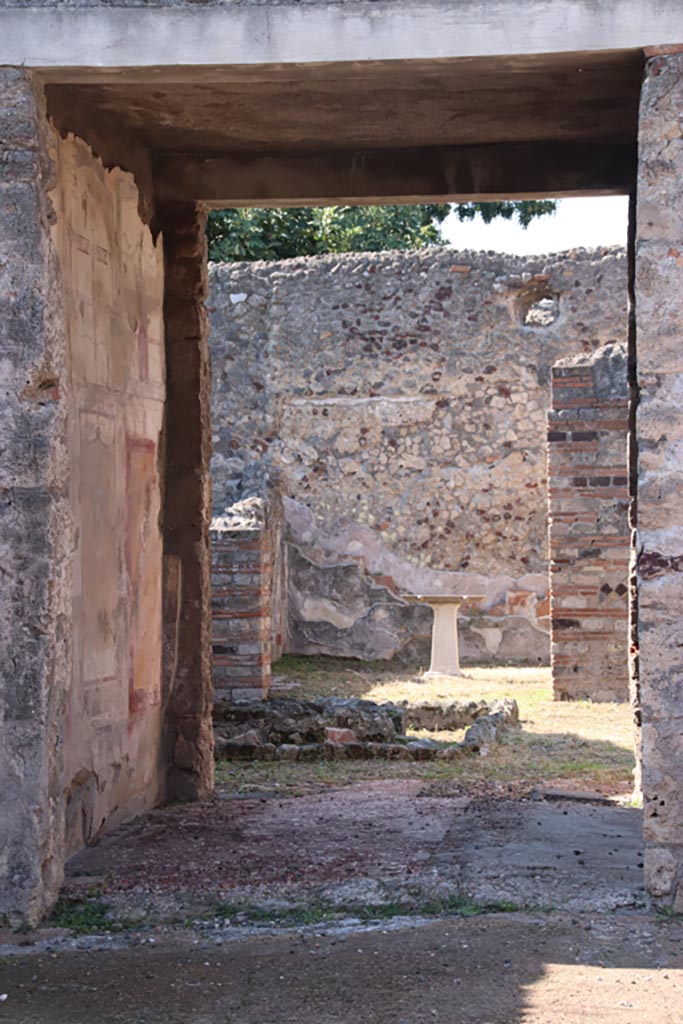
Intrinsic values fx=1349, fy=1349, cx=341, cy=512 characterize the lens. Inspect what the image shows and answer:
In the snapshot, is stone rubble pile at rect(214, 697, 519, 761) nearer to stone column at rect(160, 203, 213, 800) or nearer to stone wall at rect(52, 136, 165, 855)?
stone column at rect(160, 203, 213, 800)

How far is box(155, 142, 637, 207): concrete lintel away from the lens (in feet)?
19.0

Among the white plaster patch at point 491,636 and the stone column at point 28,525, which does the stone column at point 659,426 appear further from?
the white plaster patch at point 491,636

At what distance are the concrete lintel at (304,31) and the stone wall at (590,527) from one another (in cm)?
683

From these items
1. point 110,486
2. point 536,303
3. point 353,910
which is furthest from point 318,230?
point 353,910

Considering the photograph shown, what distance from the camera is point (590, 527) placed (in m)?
11.0

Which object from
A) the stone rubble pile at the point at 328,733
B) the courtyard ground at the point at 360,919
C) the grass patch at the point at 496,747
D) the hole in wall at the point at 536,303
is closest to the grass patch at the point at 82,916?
the courtyard ground at the point at 360,919

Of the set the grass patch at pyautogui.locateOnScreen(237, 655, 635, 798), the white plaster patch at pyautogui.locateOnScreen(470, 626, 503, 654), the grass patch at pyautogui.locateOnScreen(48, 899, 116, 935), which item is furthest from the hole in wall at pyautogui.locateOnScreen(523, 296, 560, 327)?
the grass patch at pyautogui.locateOnScreen(48, 899, 116, 935)

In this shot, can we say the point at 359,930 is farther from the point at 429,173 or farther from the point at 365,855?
the point at 429,173

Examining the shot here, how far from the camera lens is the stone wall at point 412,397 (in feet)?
49.0

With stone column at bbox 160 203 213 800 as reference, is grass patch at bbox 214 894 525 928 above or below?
below

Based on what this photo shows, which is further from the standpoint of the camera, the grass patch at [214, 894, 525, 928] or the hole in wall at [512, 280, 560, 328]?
the hole in wall at [512, 280, 560, 328]

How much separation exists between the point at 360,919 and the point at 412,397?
11.5 metres

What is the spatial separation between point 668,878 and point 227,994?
1419 millimetres

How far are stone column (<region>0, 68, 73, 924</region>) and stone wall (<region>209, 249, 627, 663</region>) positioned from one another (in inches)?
403
